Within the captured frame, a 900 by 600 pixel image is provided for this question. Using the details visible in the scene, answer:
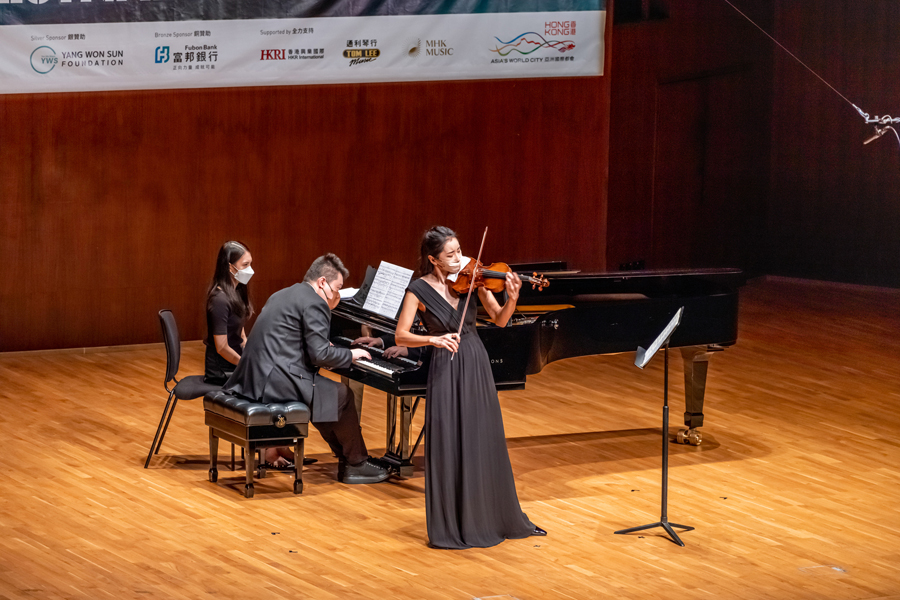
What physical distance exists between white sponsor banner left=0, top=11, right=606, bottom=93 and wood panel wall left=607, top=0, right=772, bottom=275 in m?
1.00

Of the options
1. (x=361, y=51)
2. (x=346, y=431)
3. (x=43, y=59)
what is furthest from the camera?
(x=361, y=51)

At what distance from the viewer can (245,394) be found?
17.0 ft

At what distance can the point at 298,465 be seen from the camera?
523 centimetres

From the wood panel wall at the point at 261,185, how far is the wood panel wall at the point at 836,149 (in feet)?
8.66

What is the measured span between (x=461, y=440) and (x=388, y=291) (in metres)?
1.10

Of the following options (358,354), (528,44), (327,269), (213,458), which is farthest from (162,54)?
(358,354)

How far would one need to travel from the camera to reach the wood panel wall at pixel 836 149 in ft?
34.4

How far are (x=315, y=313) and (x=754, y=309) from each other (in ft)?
19.1

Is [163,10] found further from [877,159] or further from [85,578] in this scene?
[877,159]

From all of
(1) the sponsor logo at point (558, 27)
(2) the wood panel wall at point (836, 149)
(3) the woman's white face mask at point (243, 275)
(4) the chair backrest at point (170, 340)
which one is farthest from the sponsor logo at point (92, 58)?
(2) the wood panel wall at point (836, 149)

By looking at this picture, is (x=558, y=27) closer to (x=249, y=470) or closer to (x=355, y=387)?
(x=355, y=387)

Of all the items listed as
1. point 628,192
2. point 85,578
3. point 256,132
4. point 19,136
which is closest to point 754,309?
point 628,192

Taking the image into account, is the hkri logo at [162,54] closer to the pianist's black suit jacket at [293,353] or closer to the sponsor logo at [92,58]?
the sponsor logo at [92,58]

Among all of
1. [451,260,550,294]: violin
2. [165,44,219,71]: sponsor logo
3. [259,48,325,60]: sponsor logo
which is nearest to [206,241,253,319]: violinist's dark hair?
[451,260,550,294]: violin
